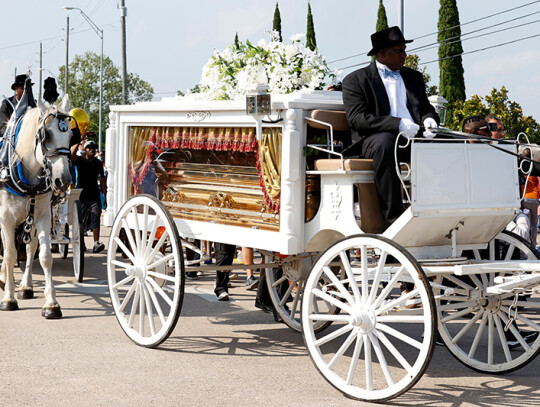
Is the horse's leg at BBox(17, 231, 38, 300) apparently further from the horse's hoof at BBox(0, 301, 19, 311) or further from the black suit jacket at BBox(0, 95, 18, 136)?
the black suit jacket at BBox(0, 95, 18, 136)

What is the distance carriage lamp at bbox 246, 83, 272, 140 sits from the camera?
5.62 m

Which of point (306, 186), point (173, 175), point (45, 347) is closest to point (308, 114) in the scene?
point (306, 186)

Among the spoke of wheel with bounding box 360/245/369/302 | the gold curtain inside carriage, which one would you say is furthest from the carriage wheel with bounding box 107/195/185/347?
the spoke of wheel with bounding box 360/245/369/302

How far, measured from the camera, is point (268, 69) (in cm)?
657

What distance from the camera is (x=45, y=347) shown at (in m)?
6.38

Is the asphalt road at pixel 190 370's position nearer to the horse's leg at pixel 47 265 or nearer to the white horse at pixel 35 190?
the horse's leg at pixel 47 265

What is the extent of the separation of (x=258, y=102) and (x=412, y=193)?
1.37m

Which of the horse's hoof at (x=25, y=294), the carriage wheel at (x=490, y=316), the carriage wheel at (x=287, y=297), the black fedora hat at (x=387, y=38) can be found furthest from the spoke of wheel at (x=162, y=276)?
the horse's hoof at (x=25, y=294)

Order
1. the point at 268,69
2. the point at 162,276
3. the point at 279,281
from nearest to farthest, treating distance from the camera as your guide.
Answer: the point at 162,276, the point at 268,69, the point at 279,281

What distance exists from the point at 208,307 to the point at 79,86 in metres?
76.2

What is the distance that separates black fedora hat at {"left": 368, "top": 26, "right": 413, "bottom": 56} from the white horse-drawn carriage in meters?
0.56

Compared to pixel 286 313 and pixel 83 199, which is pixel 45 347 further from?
pixel 83 199

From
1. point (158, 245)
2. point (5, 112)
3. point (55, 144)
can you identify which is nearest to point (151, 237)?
point (158, 245)

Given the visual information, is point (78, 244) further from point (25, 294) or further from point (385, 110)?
point (385, 110)
